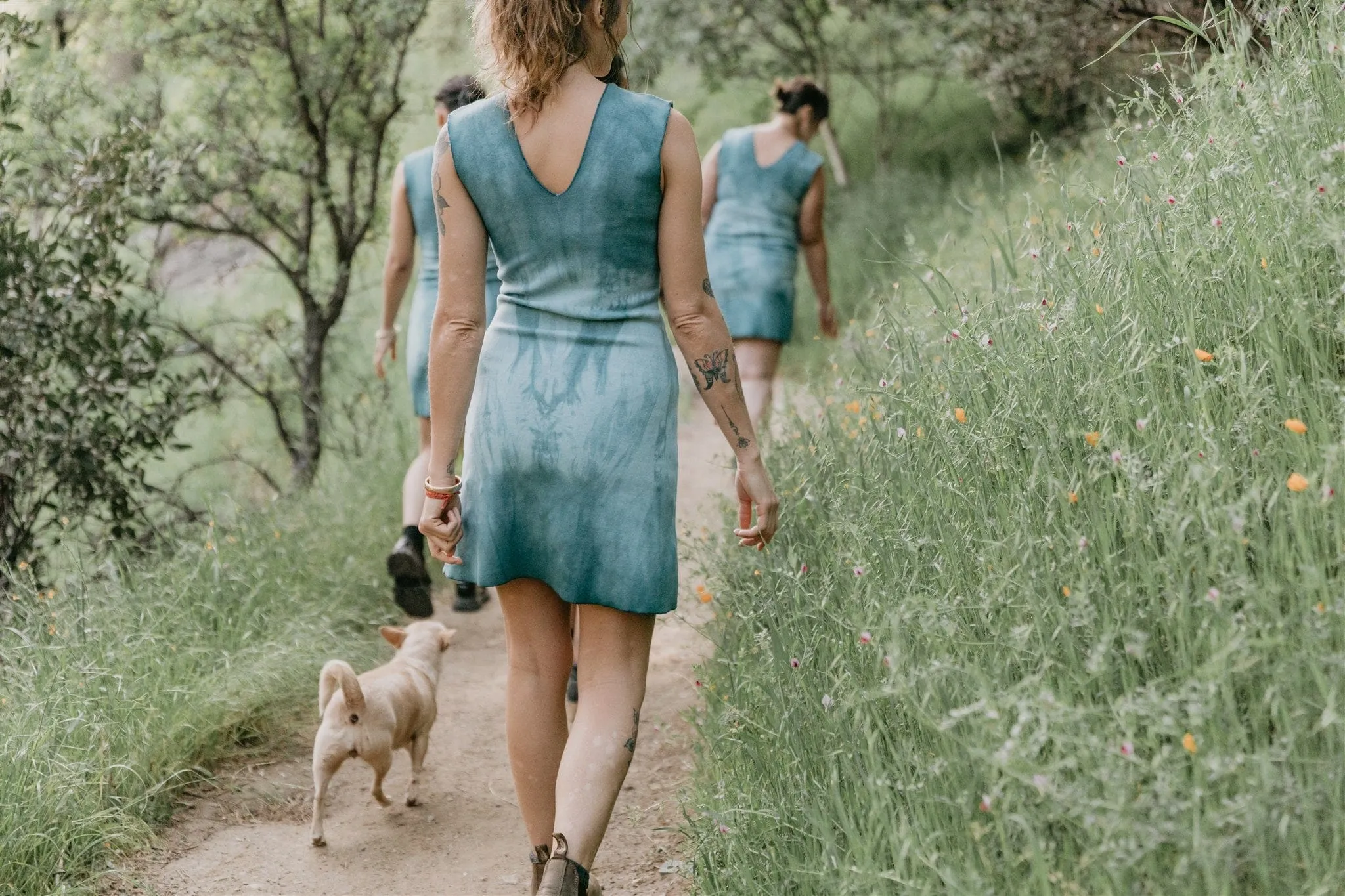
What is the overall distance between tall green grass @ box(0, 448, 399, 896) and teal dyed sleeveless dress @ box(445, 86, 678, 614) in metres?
1.59

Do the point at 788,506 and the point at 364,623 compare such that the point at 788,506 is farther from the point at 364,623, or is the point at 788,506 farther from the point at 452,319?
the point at 364,623

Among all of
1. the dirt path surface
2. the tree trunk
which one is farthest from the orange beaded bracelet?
the tree trunk

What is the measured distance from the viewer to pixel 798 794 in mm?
2943

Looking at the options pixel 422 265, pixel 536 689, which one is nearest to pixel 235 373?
pixel 422 265

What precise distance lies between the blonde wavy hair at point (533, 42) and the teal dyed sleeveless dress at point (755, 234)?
12.5ft

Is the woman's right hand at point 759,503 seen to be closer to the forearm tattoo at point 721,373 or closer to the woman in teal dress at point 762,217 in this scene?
the forearm tattoo at point 721,373

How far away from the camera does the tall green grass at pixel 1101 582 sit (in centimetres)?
214

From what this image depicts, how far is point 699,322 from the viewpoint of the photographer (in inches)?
117

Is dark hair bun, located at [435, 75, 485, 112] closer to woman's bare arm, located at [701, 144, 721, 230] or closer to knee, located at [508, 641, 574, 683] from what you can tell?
woman's bare arm, located at [701, 144, 721, 230]

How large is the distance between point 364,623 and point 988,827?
408 centimetres

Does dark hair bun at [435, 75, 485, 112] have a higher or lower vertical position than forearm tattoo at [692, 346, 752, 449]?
higher

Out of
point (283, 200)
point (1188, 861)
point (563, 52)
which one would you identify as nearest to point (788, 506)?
point (563, 52)

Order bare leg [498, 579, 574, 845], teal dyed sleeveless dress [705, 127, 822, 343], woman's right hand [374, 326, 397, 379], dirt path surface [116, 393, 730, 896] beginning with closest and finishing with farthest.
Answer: bare leg [498, 579, 574, 845] < dirt path surface [116, 393, 730, 896] < woman's right hand [374, 326, 397, 379] < teal dyed sleeveless dress [705, 127, 822, 343]

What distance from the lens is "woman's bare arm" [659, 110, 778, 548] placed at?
9.38ft
